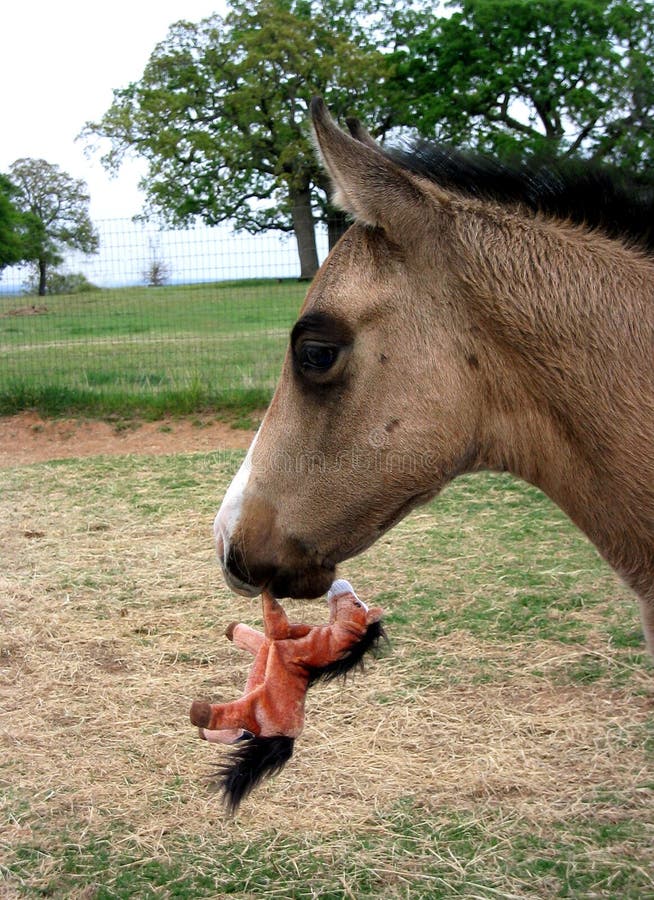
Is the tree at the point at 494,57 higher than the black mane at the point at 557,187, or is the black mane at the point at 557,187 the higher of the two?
the tree at the point at 494,57

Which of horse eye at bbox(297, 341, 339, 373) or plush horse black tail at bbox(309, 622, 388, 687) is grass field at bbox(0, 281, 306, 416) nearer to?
plush horse black tail at bbox(309, 622, 388, 687)

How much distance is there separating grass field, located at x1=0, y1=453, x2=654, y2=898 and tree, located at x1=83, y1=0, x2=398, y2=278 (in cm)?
1119

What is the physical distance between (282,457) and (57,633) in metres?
2.90

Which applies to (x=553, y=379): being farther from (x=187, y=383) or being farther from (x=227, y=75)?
(x=227, y=75)

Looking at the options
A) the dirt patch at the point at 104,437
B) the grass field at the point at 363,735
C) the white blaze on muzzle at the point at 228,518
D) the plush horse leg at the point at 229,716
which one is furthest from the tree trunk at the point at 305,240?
the white blaze on muzzle at the point at 228,518

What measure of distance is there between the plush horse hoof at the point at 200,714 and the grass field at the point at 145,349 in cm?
768

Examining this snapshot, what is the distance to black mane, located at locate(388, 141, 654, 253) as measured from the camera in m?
1.88

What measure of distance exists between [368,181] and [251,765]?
1493 mm

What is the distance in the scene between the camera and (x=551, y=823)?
264 cm

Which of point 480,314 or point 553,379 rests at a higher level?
point 480,314

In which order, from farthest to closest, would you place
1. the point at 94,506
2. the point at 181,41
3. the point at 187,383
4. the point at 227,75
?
the point at 181,41 → the point at 227,75 → the point at 187,383 → the point at 94,506

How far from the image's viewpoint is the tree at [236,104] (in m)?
16.8

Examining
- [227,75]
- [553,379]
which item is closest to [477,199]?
[553,379]

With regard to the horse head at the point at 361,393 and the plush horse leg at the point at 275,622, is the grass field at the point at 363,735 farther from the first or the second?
the horse head at the point at 361,393
